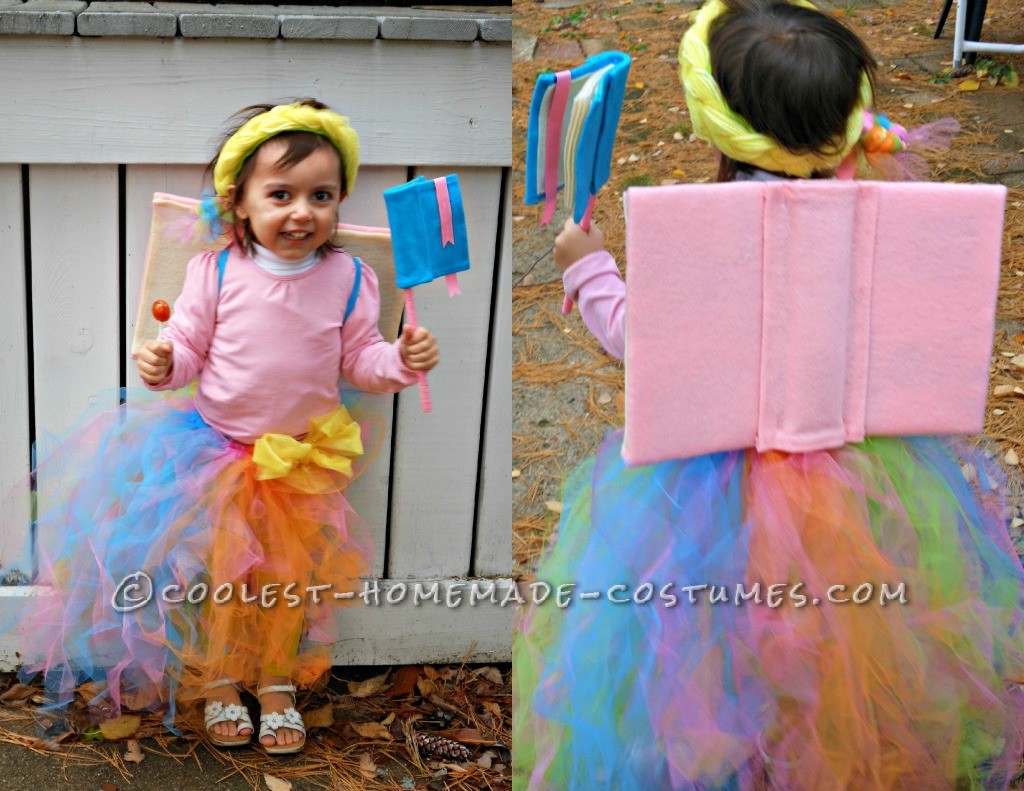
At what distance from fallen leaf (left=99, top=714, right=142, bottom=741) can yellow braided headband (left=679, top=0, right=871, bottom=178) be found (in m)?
1.69

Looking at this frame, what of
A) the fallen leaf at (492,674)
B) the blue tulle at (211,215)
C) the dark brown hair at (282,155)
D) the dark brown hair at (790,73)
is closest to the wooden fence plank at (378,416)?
the dark brown hair at (282,155)

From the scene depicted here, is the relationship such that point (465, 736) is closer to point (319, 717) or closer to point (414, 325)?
point (319, 717)

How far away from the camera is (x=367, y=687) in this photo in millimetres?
2500

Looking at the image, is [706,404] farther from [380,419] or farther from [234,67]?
[234,67]

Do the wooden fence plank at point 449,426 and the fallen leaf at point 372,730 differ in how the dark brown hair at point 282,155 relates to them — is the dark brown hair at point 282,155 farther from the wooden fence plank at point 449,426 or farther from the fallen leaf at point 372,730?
the fallen leaf at point 372,730

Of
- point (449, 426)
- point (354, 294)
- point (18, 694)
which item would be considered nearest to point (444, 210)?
point (354, 294)

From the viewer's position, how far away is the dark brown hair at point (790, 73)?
5.21 ft

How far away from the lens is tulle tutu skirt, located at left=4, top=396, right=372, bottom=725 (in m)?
2.02

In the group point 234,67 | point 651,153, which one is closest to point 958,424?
point 234,67

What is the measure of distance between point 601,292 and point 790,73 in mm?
453

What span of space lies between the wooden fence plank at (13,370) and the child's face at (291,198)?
20.6 inches

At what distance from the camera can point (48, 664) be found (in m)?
2.09

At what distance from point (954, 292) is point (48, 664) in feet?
→ 6.07

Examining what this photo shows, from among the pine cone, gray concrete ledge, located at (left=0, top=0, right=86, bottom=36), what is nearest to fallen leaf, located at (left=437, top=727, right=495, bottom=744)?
the pine cone
